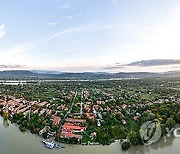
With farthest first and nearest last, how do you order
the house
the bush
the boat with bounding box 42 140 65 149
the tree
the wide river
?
the house, the tree, the boat with bounding box 42 140 65 149, the bush, the wide river

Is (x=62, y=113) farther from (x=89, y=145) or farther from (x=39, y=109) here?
(x=89, y=145)

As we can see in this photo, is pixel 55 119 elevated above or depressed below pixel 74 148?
above

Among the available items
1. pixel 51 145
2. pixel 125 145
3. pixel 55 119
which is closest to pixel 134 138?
pixel 125 145

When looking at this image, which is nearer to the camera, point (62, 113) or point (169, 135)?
point (169, 135)

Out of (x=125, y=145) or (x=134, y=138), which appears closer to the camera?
(x=125, y=145)

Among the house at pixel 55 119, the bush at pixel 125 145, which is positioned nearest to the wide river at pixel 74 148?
the bush at pixel 125 145

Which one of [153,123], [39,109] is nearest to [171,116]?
[153,123]

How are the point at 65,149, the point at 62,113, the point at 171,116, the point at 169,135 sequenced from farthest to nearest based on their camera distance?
the point at 62,113
the point at 171,116
the point at 169,135
the point at 65,149

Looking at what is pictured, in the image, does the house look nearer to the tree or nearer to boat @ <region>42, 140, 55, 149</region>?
boat @ <region>42, 140, 55, 149</region>

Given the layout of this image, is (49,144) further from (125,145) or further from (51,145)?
(125,145)

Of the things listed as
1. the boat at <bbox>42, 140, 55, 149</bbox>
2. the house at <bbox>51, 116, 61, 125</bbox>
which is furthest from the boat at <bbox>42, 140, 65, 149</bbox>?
the house at <bbox>51, 116, 61, 125</bbox>

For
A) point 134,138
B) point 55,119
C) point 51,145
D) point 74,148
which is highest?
point 55,119
